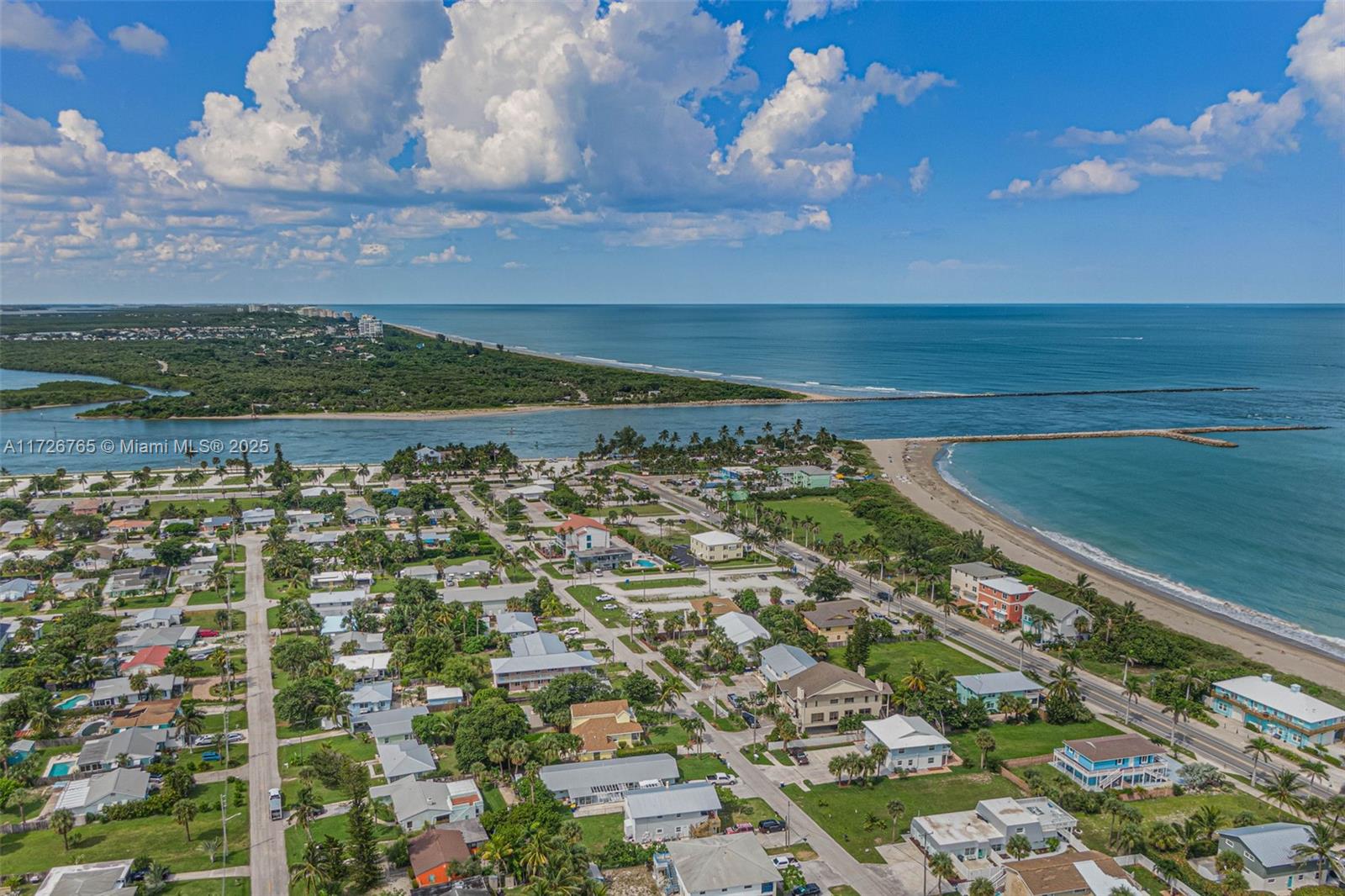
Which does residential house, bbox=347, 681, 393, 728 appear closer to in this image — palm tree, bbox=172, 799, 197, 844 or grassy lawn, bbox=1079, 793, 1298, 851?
palm tree, bbox=172, 799, 197, 844

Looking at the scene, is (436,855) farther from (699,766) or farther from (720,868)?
(699,766)

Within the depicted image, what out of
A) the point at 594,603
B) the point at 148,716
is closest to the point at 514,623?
the point at 594,603

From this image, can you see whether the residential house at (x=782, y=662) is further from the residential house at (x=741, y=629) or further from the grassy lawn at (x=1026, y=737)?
the grassy lawn at (x=1026, y=737)

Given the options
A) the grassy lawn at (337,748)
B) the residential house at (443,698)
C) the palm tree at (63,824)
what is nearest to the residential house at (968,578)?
the residential house at (443,698)

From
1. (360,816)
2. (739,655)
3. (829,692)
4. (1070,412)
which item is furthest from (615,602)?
(1070,412)

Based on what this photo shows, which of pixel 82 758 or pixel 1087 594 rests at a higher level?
pixel 1087 594

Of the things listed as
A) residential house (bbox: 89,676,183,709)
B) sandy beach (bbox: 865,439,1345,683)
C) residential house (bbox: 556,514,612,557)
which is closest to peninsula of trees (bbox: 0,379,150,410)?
residential house (bbox: 556,514,612,557)

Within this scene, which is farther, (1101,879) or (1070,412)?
(1070,412)

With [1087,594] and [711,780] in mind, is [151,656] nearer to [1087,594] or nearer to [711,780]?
[711,780]
